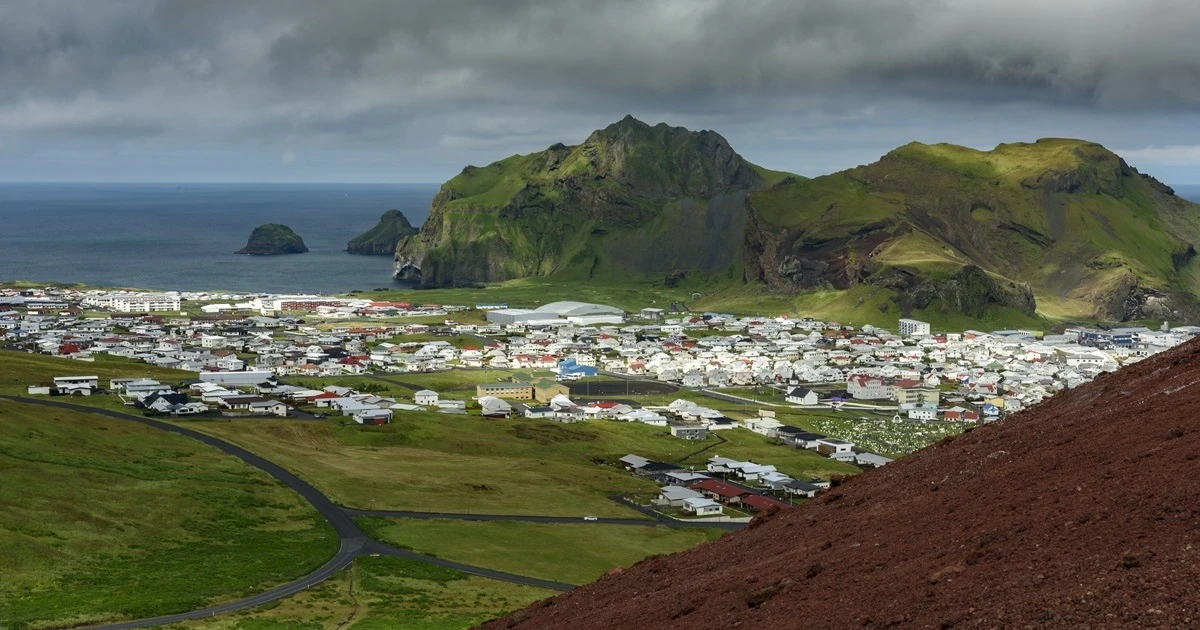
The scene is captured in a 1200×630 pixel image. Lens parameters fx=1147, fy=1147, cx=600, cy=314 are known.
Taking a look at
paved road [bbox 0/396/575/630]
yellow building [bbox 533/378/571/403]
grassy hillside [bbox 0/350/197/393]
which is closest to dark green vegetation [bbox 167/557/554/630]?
paved road [bbox 0/396/575/630]

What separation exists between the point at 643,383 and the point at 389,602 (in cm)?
10926

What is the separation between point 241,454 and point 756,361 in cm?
10406

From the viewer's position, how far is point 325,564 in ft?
197

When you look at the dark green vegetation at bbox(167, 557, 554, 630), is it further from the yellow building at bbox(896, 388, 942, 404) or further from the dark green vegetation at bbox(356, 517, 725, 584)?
the yellow building at bbox(896, 388, 942, 404)

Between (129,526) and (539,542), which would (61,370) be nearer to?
(129,526)

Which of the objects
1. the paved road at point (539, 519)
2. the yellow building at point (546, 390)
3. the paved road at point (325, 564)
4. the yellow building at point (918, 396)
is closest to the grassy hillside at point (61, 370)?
the paved road at point (325, 564)

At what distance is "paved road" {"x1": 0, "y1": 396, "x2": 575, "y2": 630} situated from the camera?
49812mm

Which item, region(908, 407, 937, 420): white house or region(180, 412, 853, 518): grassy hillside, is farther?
region(908, 407, 937, 420): white house

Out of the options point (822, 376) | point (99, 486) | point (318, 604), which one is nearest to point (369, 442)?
point (99, 486)

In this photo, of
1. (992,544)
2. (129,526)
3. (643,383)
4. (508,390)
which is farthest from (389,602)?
(643,383)

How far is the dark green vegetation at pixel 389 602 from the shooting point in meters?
48.6

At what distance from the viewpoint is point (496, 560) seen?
210 feet

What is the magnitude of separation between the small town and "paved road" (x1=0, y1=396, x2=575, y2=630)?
57.2 ft

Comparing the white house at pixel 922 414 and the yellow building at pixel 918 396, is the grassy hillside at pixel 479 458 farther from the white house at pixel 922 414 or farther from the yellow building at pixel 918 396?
the yellow building at pixel 918 396
